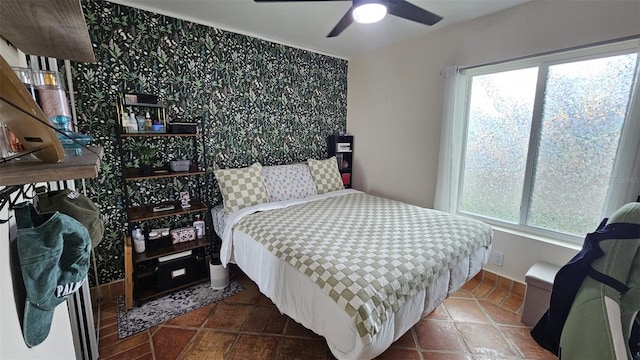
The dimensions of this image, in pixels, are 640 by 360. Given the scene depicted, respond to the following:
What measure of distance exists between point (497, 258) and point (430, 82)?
1866mm

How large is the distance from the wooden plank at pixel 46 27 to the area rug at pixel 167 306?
185 cm

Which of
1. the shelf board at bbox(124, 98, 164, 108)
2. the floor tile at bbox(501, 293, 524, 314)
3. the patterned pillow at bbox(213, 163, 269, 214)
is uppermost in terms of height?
the shelf board at bbox(124, 98, 164, 108)

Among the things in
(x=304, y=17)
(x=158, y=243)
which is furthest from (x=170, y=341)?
(x=304, y=17)

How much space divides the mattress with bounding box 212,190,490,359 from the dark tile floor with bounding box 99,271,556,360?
37cm

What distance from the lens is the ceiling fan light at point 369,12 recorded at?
1.47m

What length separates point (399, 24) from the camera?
2523mm

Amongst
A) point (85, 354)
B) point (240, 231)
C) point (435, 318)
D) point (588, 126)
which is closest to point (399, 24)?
point (588, 126)

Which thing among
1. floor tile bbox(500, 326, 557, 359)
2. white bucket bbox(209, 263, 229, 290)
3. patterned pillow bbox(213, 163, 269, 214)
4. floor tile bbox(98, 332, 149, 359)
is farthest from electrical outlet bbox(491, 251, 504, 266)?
floor tile bbox(98, 332, 149, 359)

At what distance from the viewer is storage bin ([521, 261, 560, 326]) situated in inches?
75.5

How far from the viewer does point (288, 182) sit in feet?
9.75

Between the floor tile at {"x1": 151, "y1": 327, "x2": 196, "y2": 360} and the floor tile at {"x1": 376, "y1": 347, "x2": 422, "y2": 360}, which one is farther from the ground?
the floor tile at {"x1": 151, "y1": 327, "x2": 196, "y2": 360}

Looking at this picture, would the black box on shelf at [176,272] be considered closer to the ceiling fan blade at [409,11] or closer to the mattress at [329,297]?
the mattress at [329,297]

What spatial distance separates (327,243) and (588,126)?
2189 mm

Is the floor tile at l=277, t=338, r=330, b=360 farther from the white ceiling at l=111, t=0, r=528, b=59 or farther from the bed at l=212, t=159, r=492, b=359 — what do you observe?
the white ceiling at l=111, t=0, r=528, b=59
